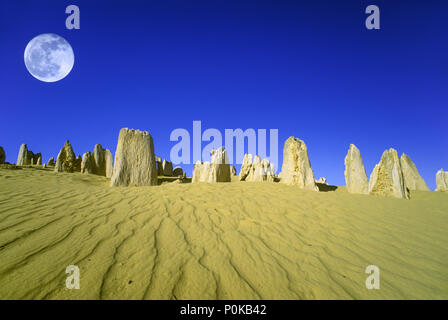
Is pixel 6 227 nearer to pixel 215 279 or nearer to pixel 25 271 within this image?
pixel 25 271

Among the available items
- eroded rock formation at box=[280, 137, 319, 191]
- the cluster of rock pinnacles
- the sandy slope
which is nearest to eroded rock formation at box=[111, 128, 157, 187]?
the cluster of rock pinnacles

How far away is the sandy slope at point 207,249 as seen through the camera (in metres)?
2.07

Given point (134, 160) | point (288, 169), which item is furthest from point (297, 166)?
point (134, 160)

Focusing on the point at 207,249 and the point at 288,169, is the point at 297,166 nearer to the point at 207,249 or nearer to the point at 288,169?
the point at 288,169

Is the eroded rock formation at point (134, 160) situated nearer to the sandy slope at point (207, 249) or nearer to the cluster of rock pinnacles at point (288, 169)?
the cluster of rock pinnacles at point (288, 169)

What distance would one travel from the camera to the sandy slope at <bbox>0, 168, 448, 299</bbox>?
2.07m

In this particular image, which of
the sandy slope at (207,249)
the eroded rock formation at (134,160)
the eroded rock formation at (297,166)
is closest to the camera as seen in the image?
the sandy slope at (207,249)

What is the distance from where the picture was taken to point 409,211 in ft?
18.1

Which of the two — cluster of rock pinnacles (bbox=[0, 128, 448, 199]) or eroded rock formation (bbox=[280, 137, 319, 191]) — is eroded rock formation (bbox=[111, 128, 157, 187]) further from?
eroded rock formation (bbox=[280, 137, 319, 191])

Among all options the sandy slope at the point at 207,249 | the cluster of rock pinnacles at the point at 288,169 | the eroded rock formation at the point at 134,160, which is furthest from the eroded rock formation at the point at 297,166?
the eroded rock formation at the point at 134,160

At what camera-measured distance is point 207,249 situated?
283cm

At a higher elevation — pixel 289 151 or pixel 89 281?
pixel 289 151

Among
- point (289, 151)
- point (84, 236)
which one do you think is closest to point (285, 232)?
point (84, 236)
